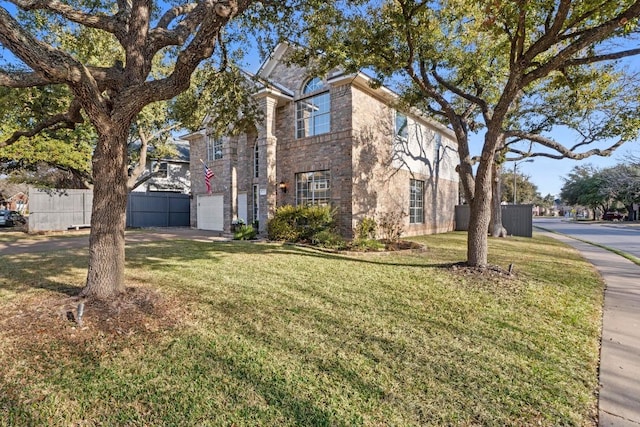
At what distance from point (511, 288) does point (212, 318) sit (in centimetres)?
538

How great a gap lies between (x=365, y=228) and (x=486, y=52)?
6.72 meters

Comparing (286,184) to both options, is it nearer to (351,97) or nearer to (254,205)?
(254,205)

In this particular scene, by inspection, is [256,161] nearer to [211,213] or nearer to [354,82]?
[211,213]

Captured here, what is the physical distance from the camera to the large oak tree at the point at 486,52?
232 inches

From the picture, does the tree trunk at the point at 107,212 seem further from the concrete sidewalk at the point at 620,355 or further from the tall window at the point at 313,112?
the tall window at the point at 313,112

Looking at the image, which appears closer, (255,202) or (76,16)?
(76,16)

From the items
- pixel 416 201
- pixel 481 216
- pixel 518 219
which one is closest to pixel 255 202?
pixel 416 201

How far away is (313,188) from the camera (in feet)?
44.0

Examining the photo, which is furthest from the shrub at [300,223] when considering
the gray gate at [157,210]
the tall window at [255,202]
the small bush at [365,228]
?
the gray gate at [157,210]

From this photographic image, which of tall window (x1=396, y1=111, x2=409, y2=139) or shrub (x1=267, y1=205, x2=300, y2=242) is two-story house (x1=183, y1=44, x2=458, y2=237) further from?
shrub (x1=267, y1=205, x2=300, y2=242)

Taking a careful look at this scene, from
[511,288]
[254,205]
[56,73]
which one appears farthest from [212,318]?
[254,205]

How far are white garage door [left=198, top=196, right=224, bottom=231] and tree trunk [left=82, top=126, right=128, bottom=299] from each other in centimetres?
1300

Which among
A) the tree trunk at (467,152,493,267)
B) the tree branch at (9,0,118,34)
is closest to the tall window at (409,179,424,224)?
the tree trunk at (467,152,493,267)

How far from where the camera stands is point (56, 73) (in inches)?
142
